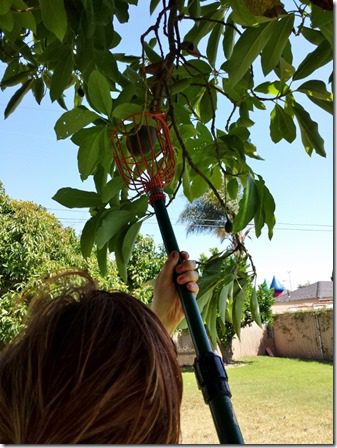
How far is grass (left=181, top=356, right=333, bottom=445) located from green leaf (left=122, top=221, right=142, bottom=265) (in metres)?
1.98

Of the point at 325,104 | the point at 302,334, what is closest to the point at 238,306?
the point at 325,104

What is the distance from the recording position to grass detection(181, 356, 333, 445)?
116 inches

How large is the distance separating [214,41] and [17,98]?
29cm

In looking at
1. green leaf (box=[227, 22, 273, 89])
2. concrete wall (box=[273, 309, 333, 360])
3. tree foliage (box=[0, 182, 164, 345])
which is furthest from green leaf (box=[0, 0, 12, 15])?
concrete wall (box=[273, 309, 333, 360])

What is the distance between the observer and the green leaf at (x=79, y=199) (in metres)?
0.59

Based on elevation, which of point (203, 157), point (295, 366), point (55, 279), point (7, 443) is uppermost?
point (203, 157)

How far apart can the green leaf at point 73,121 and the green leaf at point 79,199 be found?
0.25 feet

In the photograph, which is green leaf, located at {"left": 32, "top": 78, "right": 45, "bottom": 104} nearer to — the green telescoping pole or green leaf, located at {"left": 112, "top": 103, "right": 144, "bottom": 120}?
green leaf, located at {"left": 112, "top": 103, "right": 144, "bottom": 120}

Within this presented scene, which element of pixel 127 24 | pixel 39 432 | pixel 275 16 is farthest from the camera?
pixel 127 24

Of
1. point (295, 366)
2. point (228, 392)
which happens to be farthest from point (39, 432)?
point (295, 366)

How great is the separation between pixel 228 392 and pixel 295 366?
17.0 ft

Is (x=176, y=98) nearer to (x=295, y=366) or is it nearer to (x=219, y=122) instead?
(x=219, y=122)

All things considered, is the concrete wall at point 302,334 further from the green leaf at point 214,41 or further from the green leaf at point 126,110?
the green leaf at point 126,110

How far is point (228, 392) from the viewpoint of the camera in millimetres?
381
